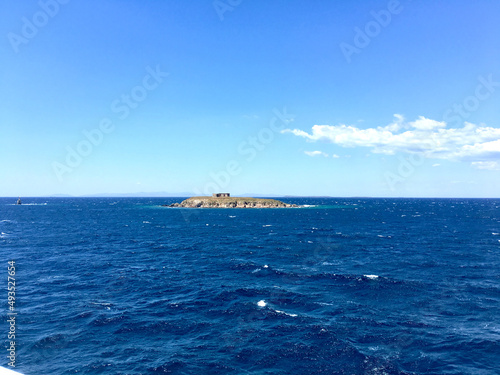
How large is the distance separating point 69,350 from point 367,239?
248 feet

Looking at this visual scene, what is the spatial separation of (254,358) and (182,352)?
6592mm

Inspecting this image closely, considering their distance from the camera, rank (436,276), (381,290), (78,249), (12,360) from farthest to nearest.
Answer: (78,249) < (436,276) < (381,290) < (12,360)

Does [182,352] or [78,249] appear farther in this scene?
[78,249]

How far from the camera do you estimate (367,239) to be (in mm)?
80375

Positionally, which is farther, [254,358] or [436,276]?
[436,276]

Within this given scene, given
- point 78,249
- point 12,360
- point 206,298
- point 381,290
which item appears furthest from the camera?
point 78,249

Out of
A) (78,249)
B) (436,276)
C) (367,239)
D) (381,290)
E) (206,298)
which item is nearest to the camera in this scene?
(206,298)

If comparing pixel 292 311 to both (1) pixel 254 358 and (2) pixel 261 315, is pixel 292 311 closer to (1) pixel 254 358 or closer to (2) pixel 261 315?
(2) pixel 261 315

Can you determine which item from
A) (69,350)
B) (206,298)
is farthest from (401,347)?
(69,350)

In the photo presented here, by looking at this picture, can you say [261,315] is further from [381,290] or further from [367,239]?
[367,239]

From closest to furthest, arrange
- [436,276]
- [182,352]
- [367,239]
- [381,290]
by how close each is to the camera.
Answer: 1. [182,352]
2. [381,290]
3. [436,276]
4. [367,239]

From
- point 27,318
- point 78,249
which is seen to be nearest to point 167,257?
point 78,249

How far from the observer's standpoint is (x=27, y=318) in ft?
102

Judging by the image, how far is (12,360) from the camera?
22.8 meters
